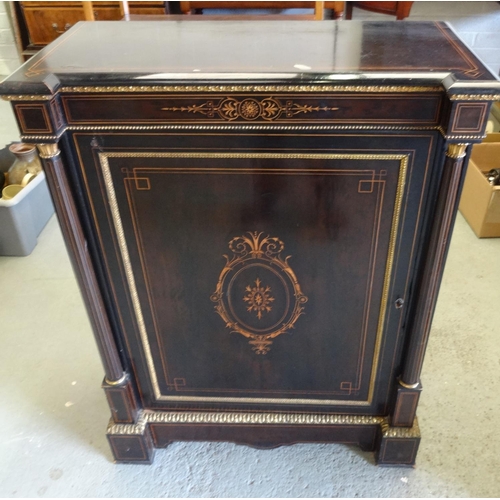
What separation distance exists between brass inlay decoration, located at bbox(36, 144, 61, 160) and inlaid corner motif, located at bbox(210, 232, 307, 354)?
1.10 feet

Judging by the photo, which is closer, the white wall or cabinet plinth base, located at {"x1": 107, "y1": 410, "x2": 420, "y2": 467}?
cabinet plinth base, located at {"x1": 107, "y1": 410, "x2": 420, "y2": 467}

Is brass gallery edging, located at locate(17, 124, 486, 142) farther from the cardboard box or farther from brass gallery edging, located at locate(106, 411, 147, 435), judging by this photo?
the cardboard box

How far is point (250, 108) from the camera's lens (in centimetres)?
79

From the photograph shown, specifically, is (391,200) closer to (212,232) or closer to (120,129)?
(212,232)

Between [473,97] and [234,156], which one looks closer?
[473,97]

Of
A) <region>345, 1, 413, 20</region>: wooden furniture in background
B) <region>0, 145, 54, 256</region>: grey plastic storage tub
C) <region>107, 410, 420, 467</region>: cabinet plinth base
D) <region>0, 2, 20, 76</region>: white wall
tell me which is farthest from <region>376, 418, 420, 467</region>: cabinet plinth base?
<region>0, 2, 20, 76</region>: white wall

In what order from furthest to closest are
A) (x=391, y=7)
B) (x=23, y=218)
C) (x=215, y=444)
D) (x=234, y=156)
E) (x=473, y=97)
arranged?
(x=391, y=7)
(x=23, y=218)
(x=215, y=444)
(x=234, y=156)
(x=473, y=97)

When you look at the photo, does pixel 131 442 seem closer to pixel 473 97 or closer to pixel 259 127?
pixel 259 127

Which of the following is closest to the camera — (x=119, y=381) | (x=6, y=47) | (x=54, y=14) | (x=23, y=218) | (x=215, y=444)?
(x=119, y=381)

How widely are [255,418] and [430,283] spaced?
0.52 m

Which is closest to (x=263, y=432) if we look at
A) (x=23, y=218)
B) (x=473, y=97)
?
(x=473, y=97)

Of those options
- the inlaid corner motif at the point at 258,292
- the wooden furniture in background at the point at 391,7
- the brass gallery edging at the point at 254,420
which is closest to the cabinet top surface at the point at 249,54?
the inlaid corner motif at the point at 258,292

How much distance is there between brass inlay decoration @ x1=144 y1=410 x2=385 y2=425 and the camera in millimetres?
1181

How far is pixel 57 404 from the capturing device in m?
1.39
